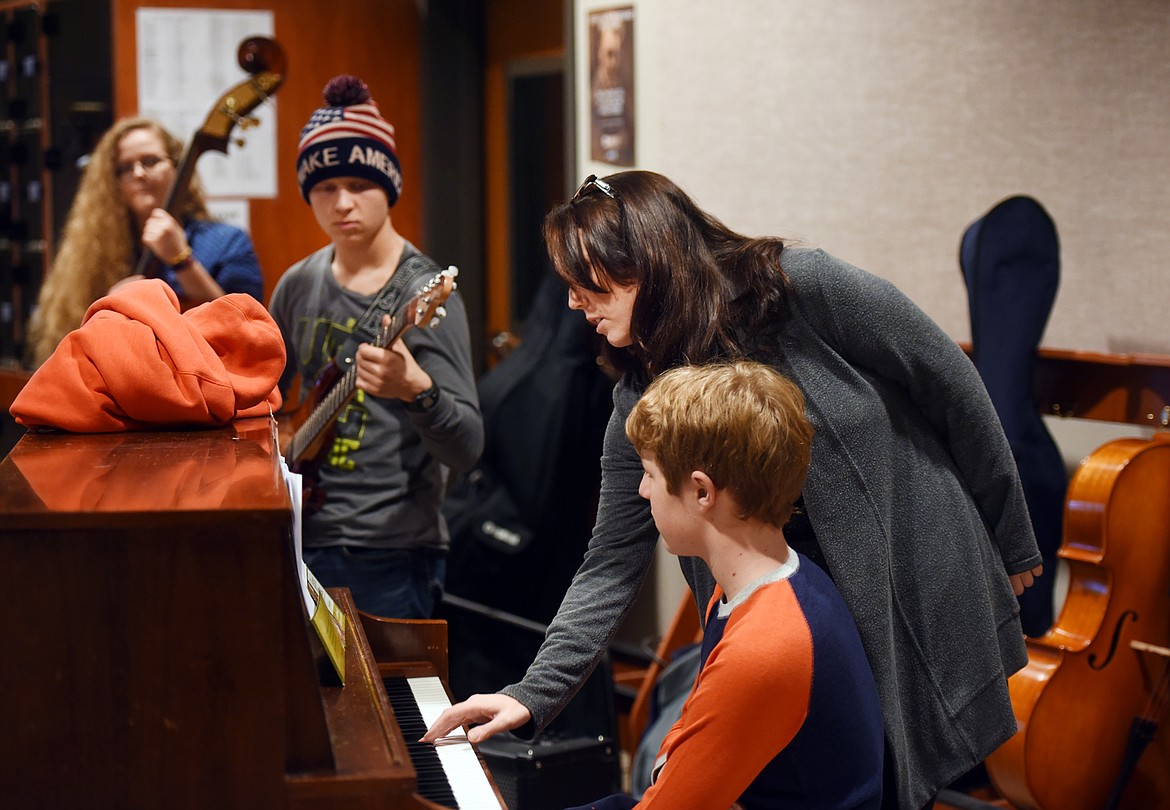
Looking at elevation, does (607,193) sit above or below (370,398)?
above

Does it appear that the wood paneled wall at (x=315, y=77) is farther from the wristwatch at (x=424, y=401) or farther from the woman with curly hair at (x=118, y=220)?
the wristwatch at (x=424, y=401)

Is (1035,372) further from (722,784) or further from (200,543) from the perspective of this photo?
(200,543)

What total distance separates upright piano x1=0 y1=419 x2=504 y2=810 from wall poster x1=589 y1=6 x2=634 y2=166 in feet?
9.18

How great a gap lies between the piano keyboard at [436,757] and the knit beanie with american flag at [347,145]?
42.1 inches

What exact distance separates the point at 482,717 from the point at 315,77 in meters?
3.60

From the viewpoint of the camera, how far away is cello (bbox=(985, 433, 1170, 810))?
8.32 ft

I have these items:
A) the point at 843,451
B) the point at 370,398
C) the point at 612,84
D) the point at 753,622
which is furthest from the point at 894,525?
the point at 612,84

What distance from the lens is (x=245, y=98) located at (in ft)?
10.4

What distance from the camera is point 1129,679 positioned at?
2594 millimetres

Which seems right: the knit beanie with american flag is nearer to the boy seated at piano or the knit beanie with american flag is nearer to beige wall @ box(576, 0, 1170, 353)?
the boy seated at piano

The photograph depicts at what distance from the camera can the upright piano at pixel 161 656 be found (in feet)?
3.83

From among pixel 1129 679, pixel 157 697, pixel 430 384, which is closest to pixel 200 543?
pixel 157 697

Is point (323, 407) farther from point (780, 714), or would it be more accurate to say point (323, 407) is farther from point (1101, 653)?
point (1101, 653)

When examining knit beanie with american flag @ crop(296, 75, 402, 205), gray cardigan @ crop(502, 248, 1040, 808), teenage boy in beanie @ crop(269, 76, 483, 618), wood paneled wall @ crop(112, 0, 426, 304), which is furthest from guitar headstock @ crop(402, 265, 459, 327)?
wood paneled wall @ crop(112, 0, 426, 304)
